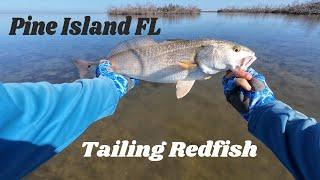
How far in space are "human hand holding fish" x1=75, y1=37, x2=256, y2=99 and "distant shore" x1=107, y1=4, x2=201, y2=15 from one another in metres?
42.3

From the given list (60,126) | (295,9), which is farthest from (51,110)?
(295,9)

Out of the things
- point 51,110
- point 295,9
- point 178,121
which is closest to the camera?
point 51,110

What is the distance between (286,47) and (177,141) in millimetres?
10155

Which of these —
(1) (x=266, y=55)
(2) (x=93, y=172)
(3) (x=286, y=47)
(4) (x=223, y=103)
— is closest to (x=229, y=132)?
(4) (x=223, y=103)

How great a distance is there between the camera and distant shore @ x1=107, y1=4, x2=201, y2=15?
44.6 m

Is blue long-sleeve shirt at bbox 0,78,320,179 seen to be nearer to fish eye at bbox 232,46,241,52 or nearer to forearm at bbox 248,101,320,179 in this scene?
forearm at bbox 248,101,320,179

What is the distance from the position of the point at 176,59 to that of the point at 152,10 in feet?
157

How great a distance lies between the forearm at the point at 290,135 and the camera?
1.50m

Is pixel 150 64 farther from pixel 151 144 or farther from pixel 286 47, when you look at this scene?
pixel 286 47

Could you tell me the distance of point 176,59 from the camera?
2926 mm

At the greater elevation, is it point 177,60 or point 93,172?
point 177,60

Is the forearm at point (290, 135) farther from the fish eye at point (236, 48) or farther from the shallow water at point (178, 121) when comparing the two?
the shallow water at point (178, 121)

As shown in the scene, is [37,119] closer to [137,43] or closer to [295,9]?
[137,43]

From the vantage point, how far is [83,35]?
1856cm
